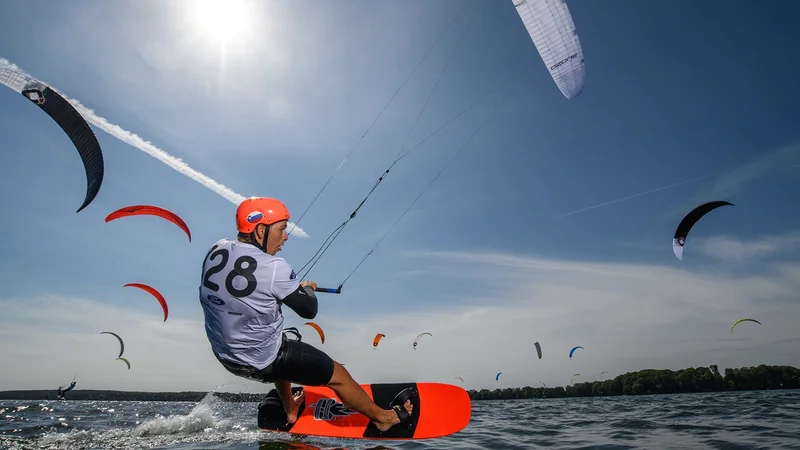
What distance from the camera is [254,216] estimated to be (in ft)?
15.0

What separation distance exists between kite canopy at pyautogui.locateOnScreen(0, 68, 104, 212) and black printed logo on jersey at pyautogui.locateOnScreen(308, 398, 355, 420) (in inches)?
257

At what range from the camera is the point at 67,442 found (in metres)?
6.58

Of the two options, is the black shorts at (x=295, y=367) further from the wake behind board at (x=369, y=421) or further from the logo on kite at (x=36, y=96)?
the logo on kite at (x=36, y=96)

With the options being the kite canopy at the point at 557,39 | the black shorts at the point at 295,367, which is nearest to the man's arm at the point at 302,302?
the black shorts at the point at 295,367

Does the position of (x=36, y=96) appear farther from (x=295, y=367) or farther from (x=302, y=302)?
(x=295, y=367)

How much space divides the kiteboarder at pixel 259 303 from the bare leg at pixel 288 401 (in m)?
1.53

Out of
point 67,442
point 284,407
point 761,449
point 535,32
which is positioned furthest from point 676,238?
point 67,442

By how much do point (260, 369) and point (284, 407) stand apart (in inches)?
100

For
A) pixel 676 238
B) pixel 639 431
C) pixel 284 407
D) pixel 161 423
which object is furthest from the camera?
pixel 676 238

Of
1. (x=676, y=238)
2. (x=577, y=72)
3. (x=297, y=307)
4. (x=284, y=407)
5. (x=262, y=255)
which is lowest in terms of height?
(x=284, y=407)

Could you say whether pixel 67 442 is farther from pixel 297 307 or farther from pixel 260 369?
pixel 297 307

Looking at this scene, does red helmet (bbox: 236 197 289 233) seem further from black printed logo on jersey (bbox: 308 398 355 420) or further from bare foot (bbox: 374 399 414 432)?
black printed logo on jersey (bbox: 308 398 355 420)

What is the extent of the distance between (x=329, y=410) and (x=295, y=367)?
2.34 meters

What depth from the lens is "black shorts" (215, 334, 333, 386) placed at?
4.34 m
